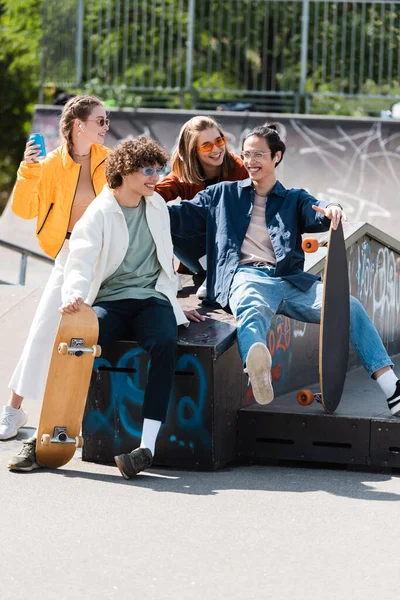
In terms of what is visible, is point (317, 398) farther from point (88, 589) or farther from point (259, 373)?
point (88, 589)

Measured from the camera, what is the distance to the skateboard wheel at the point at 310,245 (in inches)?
231

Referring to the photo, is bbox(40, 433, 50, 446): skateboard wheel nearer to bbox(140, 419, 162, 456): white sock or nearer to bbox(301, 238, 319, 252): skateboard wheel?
bbox(140, 419, 162, 456): white sock

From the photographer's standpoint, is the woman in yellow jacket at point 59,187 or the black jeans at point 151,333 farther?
the woman in yellow jacket at point 59,187

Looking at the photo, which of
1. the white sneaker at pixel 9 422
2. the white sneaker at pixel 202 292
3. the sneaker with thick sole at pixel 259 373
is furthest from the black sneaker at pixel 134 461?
the white sneaker at pixel 202 292

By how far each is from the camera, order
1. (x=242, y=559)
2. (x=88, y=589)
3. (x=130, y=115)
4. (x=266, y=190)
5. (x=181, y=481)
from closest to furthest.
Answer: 1. (x=88, y=589)
2. (x=242, y=559)
3. (x=181, y=481)
4. (x=266, y=190)
5. (x=130, y=115)

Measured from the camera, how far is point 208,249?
6.43 meters

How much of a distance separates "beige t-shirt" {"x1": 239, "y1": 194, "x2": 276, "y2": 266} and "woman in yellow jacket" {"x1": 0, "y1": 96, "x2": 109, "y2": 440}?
0.91 metres

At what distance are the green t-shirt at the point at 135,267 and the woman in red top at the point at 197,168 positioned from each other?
72 cm

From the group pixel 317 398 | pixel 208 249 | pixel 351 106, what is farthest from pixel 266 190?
pixel 351 106

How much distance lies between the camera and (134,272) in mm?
5879

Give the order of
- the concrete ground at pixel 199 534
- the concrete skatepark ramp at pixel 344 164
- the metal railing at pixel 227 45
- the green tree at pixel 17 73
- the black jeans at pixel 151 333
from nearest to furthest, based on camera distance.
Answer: the concrete ground at pixel 199 534 → the black jeans at pixel 151 333 → the concrete skatepark ramp at pixel 344 164 → the metal railing at pixel 227 45 → the green tree at pixel 17 73

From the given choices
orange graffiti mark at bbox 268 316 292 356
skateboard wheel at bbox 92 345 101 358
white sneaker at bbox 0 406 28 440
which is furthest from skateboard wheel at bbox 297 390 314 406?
white sneaker at bbox 0 406 28 440

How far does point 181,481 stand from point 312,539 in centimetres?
119

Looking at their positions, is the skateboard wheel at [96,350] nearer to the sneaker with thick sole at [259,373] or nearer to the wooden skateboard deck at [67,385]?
the wooden skateboard deck at [67,385]
